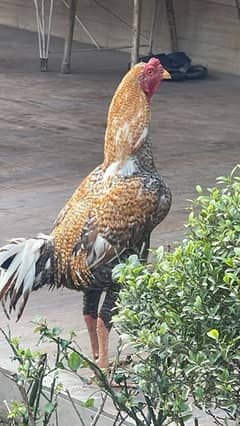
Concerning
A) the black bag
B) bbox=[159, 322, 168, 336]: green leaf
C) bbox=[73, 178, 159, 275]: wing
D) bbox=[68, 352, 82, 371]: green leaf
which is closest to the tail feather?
bbox=[73, 178, 159, 275]: wing

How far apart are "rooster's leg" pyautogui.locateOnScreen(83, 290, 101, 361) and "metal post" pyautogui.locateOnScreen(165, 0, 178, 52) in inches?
445

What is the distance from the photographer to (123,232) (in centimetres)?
584

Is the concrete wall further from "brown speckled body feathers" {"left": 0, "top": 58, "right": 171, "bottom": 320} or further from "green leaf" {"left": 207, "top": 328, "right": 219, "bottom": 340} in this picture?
"green leaf" {"left": 207, "top": 328, "right": 219, "bottom": 340}

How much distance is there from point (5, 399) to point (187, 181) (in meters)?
4.87

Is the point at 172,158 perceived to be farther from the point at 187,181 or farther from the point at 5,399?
the point at 5,399

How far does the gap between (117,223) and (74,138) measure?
6616 mm

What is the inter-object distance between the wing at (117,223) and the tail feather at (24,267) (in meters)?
0.16

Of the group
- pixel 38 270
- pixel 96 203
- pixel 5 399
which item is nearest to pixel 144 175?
pixel 96 203

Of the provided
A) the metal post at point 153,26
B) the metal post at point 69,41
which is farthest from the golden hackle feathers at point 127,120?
the metal post at point 153,26

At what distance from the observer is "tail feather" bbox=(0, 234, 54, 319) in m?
5.90

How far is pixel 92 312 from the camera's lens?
6254 millimetres

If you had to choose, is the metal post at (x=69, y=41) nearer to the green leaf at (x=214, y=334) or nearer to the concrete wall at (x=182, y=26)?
the concrete wall at (x=182, y=26)

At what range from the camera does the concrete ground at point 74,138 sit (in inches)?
358

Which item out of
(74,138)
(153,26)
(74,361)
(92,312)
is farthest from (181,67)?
(74,361)
